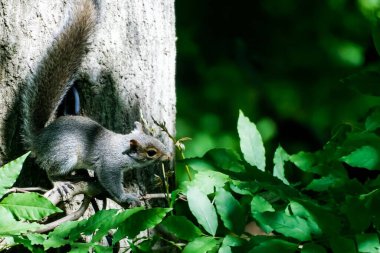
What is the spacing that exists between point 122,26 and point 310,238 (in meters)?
0.82

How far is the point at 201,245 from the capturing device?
0.94 metres

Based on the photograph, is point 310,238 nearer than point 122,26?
Yes

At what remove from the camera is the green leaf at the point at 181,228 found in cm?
96

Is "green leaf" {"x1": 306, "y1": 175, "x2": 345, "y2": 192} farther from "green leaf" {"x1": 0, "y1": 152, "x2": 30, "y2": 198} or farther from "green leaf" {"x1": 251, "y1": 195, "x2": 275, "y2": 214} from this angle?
Result: "green leaf" {"x1": 0, "y1": 152, "x2": 30, "y2": 198}

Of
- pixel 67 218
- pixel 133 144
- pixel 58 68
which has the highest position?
pixel 58 68

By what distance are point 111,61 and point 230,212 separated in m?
0.64

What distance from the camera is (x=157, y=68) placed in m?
1.59

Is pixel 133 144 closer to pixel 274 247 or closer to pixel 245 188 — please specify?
pixel 245 188

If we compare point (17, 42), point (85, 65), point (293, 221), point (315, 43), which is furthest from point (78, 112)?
point (315, 43)

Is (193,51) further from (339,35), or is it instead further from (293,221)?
(293,221)

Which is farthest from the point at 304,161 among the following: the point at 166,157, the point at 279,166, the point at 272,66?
the point at 272,66

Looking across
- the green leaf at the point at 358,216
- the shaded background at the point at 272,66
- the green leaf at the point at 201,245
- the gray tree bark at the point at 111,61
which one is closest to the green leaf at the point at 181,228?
the green leaf at the point at 201,245

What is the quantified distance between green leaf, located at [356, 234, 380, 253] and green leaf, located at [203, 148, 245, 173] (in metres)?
0.40

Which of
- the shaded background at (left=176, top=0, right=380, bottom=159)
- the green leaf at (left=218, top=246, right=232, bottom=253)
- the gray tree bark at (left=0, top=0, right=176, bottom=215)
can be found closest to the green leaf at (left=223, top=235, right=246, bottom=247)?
the green leaf at (left=218, top=246, right=232, bottom=253)
